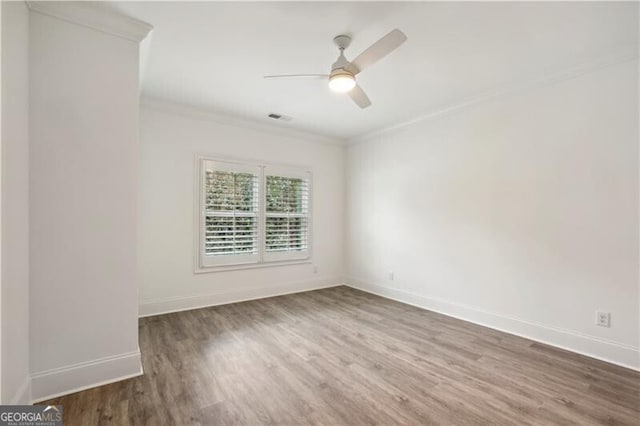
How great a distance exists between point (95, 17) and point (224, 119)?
210 centimetres

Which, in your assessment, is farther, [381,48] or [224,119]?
[224,119]

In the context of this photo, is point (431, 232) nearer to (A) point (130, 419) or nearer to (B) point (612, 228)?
(B) point (612, 228)

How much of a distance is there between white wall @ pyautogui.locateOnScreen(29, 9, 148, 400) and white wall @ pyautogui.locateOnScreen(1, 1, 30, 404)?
0.07m

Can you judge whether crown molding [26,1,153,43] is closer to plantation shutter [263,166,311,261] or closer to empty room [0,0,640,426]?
empty room [0,0,640,426]

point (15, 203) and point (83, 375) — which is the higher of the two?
point (15, 203)

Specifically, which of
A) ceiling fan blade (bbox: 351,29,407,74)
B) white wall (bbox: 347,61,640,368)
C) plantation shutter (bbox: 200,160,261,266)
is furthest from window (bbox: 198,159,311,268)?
ceiling fan blade (bbox: 351,29,407,74)

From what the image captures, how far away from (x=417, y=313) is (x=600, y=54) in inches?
127

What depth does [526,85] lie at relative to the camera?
306 centimetres

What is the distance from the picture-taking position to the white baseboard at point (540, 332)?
2488mm

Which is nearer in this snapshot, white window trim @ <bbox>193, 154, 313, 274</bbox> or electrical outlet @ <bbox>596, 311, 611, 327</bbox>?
electrical outlet @ <bbox>596, 311, 611, 327</bbox>

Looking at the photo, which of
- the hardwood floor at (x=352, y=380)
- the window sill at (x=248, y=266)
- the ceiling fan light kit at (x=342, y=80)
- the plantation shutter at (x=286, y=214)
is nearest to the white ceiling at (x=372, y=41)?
the ceiling fan light kit at (x=342, y=80)

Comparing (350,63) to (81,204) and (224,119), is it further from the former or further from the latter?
(224,119)

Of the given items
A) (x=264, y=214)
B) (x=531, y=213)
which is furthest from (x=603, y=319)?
(x=264, y=214)

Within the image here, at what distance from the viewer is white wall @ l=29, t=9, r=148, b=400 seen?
6.39 ft
